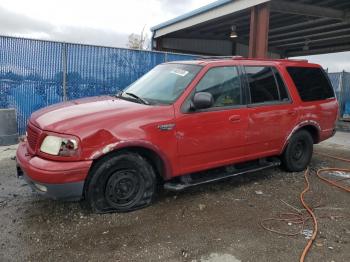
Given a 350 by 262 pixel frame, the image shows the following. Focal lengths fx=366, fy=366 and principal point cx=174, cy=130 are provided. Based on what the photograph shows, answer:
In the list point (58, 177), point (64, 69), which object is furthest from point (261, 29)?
point (58, 177)

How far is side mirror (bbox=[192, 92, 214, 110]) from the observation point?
4492 mm

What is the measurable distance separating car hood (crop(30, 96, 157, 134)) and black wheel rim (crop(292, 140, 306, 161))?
3047mm

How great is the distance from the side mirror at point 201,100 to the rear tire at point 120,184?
940 mm

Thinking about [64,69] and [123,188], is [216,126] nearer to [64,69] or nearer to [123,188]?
[123,188]

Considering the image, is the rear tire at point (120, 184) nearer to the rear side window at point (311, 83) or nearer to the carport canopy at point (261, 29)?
the rear side window at point (311, 83)

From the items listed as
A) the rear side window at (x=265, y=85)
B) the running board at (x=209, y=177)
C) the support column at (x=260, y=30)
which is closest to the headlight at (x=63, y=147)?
the running board at (x=209, y=177)

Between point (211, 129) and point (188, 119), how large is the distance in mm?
394

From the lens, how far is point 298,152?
249 inches

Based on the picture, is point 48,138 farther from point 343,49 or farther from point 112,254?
point 343,49

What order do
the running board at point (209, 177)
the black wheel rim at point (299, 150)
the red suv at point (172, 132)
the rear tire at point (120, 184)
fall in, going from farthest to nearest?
the black wheel rim at point (299, 150) → the running board at point (209, 177) → the rear tire at point (120, 184) → the red suv at point (172, 132)

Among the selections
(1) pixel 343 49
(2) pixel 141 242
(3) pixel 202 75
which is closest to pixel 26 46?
(3) pixel 202 75

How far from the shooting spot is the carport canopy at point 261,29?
1075 centimetres

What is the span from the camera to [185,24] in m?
15.2

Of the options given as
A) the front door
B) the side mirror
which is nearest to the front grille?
the front door
